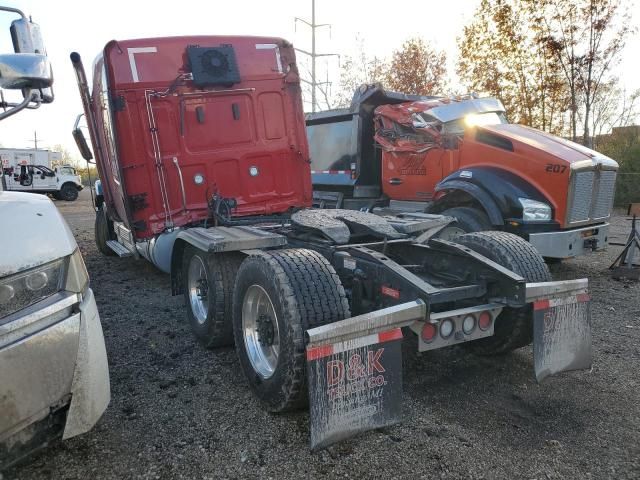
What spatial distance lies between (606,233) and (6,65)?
282 inches

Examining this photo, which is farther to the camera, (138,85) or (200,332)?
(138,85)

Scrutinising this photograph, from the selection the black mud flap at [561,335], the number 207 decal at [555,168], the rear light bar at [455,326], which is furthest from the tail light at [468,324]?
the number 207 decal at [555,168]

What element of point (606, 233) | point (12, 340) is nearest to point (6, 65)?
point (12, 340)

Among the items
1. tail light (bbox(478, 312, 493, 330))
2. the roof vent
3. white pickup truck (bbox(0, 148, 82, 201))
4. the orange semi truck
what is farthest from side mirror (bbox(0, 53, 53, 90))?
white pickup truck (bbox(0, 148, 82, 201))

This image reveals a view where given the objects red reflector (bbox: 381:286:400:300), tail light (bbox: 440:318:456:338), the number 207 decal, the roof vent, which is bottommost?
tail light (bbox: 440:318:456:338)

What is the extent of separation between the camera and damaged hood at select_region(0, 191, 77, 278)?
2020 millimetres

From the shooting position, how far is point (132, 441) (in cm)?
283

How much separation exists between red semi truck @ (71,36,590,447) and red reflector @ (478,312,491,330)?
0.5 inches

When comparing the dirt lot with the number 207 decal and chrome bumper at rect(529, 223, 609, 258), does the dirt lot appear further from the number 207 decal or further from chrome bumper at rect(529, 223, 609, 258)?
the number 207 decal

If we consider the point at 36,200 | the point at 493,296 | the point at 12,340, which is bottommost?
the point at 493,296

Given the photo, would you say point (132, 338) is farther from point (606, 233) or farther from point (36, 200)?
point (606, 233)

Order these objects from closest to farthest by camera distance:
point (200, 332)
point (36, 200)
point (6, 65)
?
point (6, 65), point (36, 200), point (200, 332)

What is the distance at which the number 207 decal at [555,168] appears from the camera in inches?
245

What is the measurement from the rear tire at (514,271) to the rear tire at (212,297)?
2039 millimetres
